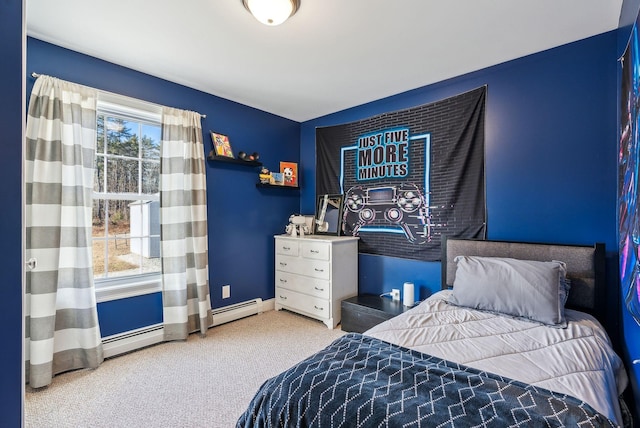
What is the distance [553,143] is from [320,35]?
1.92 metres

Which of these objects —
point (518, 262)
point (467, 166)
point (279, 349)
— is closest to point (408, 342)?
point (518, 262)

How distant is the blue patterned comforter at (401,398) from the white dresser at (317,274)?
5.72ft

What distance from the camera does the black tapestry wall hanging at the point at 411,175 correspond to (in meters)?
2.57

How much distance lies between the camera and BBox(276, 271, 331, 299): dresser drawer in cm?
304

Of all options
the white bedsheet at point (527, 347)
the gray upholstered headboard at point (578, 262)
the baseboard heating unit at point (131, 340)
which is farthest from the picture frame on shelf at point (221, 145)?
the gray upholstered headboard at point (578, 262)

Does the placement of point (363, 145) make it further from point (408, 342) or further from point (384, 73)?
point (408, 342)

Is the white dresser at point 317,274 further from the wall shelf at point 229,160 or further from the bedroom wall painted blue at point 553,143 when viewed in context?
the bedroom wall painted blue at point 553,143

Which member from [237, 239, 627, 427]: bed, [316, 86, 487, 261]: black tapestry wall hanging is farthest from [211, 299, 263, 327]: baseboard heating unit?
[237, 239, 627, 427]: bed

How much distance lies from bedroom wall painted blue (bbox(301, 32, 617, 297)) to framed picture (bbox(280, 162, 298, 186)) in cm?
198

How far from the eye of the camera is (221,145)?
3055 mm

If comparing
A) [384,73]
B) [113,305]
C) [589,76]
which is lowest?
[113,305]

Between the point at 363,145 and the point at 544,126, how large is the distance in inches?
64.4

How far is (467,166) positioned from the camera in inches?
102
